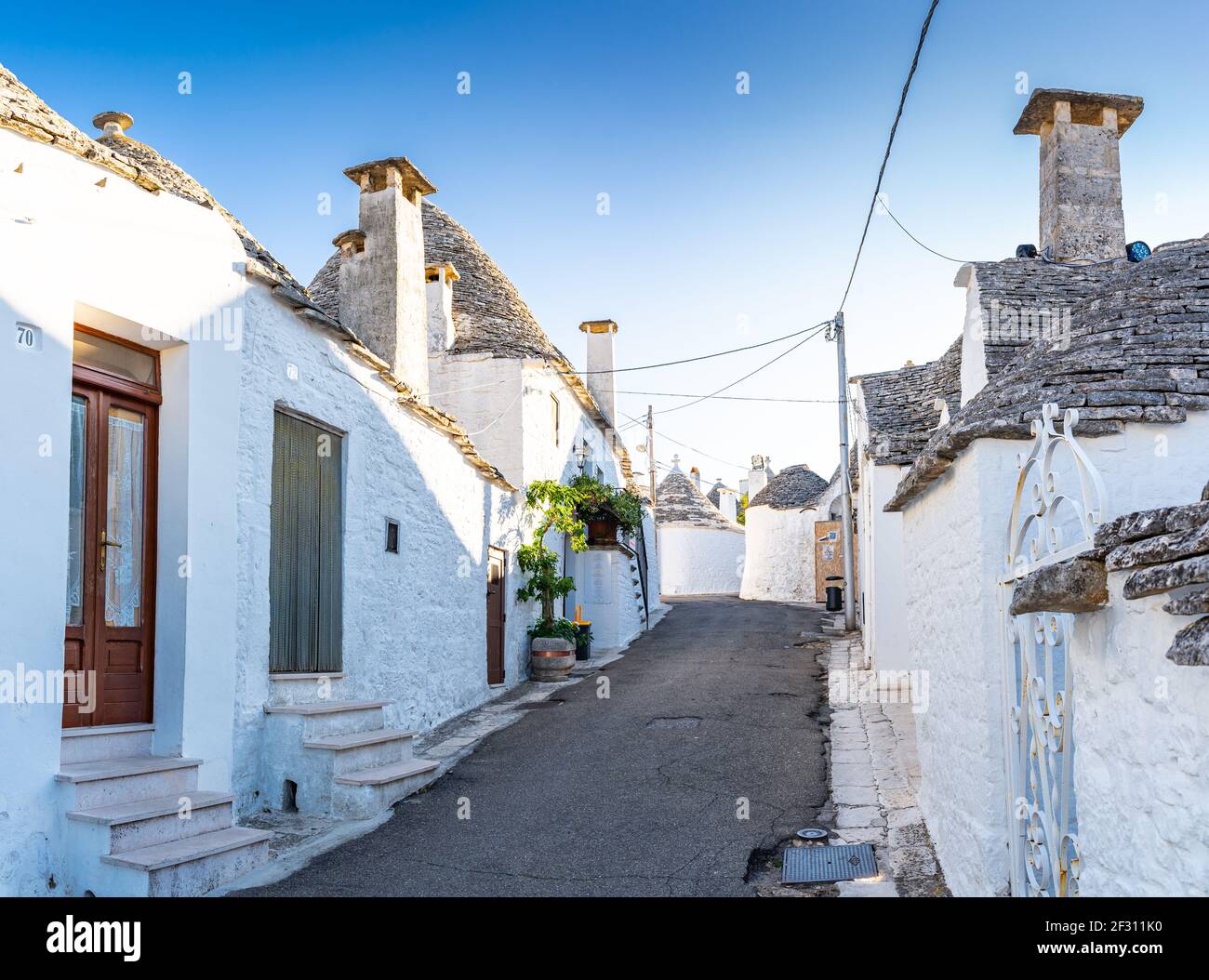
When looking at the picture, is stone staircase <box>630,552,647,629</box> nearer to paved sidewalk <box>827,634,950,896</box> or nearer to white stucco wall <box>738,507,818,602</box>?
paved sidewalk <box>827,634,950,896</box>

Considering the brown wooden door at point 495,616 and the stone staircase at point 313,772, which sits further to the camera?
the brown wooden door at point 495,616

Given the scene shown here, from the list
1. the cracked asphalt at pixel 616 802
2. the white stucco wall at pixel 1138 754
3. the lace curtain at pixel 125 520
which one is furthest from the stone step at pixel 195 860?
the white stucco wall at pixel 1138 754

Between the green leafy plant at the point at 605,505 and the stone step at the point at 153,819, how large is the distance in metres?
12.8

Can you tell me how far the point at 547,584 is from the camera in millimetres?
15898

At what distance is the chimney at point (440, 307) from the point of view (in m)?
17.4

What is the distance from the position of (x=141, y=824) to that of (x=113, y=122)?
7.93 metres

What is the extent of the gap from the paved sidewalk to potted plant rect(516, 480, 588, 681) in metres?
4.53

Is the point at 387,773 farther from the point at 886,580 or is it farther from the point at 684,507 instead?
Result: the point at 684,507

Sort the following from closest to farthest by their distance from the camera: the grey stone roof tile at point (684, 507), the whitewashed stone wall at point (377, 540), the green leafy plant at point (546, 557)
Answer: the whitewashed stone wall at point (377, 540), the green leafy plant at point (546, 557), the grey stone roof tile at point (684, 507)

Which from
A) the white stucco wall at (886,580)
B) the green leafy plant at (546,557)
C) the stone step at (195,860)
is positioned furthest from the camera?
the green leafy plant at (546,557)

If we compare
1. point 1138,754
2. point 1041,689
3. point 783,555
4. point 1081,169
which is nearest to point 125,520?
point 1041,689

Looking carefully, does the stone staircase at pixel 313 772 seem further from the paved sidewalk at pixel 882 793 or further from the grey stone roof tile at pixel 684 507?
the grey stone roof tile at pixel 684 507

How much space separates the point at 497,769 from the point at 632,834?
7.86 feet

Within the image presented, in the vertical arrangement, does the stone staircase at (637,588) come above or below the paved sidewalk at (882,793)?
above
